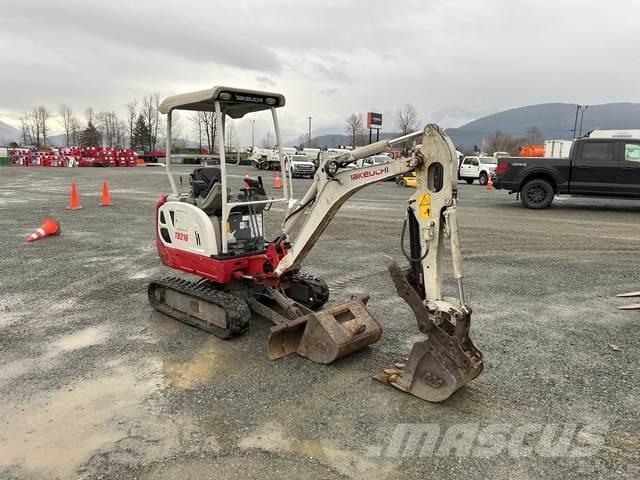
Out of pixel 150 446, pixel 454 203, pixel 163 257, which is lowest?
pixel 150 446

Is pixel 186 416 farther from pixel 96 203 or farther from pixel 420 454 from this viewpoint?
pixel 96 203

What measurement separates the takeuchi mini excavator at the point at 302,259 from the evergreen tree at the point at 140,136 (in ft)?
291

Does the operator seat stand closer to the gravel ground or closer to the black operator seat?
the black operator seat

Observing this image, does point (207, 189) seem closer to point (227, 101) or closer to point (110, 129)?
point (227, 101)

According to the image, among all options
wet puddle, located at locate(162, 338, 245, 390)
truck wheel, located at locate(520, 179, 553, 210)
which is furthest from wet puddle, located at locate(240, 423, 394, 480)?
truck wheel, located at locate(520, 179, 553, 210)

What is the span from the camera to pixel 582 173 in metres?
14.7

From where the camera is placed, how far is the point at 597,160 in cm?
1459

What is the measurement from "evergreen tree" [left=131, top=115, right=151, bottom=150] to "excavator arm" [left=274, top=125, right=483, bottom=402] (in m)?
90.8

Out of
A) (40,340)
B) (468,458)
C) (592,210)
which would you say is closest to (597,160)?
(592,210)

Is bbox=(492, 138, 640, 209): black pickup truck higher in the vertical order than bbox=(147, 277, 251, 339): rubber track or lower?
higher

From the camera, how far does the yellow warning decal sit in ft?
12.8

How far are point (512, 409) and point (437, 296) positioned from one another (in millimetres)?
1025

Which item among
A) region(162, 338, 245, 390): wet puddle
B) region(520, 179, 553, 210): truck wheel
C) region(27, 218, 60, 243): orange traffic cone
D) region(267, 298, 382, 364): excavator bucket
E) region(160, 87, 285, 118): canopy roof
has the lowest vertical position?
region(162, 338, 245, 390): wet puddle

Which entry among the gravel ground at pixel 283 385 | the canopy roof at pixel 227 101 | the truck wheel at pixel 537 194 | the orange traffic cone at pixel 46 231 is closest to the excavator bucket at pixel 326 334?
the gravel ground at pixel 283 385
